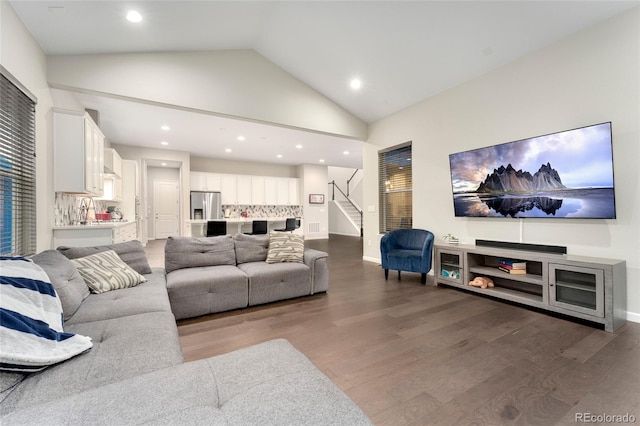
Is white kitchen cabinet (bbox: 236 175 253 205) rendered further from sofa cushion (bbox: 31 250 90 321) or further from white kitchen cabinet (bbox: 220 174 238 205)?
sofa cushion (bbox: 31 250 90 321)

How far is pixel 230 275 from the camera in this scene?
2.90 m

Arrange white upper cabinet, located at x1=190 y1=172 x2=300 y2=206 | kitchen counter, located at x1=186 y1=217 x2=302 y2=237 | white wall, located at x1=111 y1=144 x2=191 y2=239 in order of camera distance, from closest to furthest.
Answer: white wall, located at x1=111 y1=144 x2=191 y2=239 → kitchen counter, located at x1=186 y1=217 x2=302 y2=237 → white upper cabinet, located at x1=190 y1=172 x2=300 y2=206

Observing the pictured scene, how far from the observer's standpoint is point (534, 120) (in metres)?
3.18

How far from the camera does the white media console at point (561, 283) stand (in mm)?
2404

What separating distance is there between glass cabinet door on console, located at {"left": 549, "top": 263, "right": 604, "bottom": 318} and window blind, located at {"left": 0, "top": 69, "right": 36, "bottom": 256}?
17.0 feet

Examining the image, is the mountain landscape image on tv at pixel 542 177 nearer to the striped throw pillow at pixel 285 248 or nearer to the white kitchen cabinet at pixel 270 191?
the striped throw pillow at pixel 285 248

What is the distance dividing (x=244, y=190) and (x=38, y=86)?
6.48 m

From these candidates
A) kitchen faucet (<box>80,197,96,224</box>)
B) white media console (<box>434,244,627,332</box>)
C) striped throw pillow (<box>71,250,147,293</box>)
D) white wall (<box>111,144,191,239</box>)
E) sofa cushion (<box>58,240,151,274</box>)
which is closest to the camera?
striped throw pillow (<box>71,250,147,293</box>)

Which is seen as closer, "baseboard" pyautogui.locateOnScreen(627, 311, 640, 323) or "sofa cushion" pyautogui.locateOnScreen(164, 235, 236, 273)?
"baseboard" pyautogui.locateOnScreen(627, 311, 640, 323)

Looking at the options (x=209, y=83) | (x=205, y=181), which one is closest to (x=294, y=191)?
(x=205, y=181)

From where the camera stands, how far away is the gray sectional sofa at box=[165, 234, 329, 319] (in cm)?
269

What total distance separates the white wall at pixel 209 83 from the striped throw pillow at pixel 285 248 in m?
2.02

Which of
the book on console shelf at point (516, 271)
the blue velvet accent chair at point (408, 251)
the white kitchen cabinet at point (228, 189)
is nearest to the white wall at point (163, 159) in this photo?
the white kitchen cabinet at point (228, 189)

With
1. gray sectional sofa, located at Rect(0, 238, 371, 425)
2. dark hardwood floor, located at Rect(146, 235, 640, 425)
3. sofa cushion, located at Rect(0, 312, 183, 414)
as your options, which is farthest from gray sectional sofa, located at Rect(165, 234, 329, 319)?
gray sectional sofa, located at Rect(0, 238, 371, 425)
